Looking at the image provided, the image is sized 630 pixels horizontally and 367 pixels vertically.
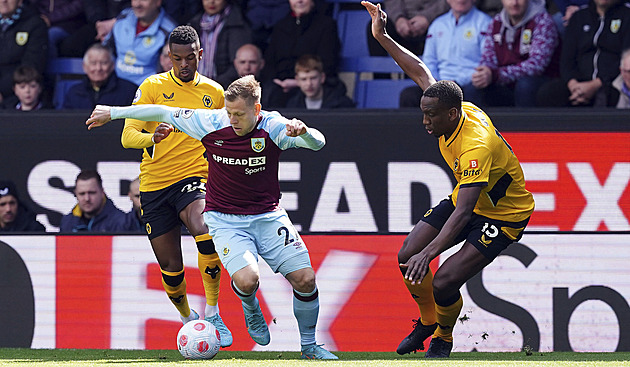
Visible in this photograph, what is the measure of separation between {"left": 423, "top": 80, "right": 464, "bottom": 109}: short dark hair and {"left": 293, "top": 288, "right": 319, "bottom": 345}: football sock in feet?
5.39

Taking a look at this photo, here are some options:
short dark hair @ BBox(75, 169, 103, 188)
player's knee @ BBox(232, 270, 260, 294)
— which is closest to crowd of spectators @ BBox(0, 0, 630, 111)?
short dark hair @ BBox(75, 169, 103, 188)

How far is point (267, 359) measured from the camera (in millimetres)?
7152

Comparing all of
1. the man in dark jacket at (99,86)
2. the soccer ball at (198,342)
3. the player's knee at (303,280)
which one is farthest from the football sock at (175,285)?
the man in dark jacket at (99,86)

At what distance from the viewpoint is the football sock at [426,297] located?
24.4ft

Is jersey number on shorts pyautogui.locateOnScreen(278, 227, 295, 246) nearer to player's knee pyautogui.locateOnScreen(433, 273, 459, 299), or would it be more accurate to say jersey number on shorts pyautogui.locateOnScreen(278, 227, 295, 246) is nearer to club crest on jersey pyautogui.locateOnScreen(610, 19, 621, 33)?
player's knee pyautogui.locateOnScreen(433, 273, 459, 299)

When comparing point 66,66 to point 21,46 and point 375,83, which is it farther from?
point 375,83

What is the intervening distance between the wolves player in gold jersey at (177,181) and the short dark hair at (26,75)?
11.5 feet

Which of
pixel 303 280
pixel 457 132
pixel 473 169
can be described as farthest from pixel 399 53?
pixel 303 280

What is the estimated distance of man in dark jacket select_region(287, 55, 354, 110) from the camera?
33.1 feet

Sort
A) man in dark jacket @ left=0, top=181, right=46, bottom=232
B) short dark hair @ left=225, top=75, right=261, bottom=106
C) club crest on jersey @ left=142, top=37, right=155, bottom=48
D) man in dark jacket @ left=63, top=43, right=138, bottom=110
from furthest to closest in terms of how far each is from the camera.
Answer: club crest on jersey @ left=142, top=37, right=155, bottom=48 < man in dark jacket @ left=63, top=43, right=138, bottom=110 < man in dark jacket @ left=0, top=181, right=46, bottom=232 < short dark hair @ left=225, top=75, right=261, bottom=106

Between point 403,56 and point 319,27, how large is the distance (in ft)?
10.8

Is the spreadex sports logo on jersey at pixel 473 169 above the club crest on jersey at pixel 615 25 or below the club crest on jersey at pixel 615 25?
below

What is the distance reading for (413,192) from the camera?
9.38 metres

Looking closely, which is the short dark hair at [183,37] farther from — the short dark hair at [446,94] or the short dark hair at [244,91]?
the short dark hair at [446,94]
